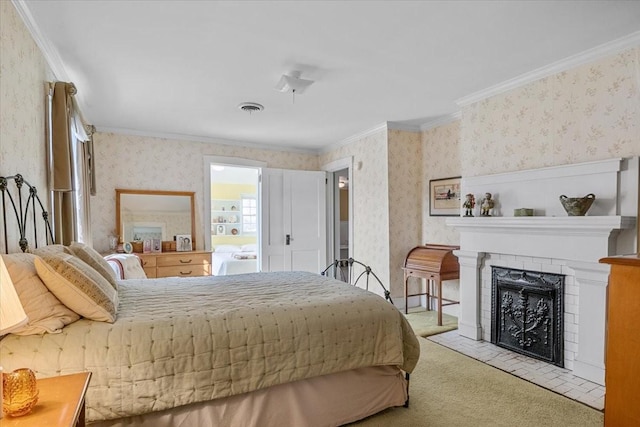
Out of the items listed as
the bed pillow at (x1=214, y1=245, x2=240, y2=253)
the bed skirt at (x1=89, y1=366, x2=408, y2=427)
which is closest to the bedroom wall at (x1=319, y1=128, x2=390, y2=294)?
the bed skirt at (x1=89, y1=366, x2=408, y2=427)

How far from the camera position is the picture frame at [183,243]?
4.96 m

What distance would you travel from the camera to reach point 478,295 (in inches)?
138

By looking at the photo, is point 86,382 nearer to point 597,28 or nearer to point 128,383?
point 128,383

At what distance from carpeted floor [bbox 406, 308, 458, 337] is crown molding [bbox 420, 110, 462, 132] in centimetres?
240

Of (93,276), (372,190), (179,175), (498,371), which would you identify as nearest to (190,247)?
(179,175)

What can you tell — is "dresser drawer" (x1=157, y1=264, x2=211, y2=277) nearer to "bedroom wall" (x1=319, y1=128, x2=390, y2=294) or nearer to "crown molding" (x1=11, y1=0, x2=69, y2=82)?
"bedroom wall" (x1=319, y1=128, x2=390, y2=294)

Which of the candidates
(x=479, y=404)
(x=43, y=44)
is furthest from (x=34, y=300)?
(x=479, y=404)

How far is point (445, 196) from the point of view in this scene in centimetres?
439

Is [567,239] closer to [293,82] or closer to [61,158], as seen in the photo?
[293,82]

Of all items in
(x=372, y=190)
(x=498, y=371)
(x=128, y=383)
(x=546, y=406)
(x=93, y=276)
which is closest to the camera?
(x=128, y=383)

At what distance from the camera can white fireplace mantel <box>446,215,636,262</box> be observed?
8.27ft

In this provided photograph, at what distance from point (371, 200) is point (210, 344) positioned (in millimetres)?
3528

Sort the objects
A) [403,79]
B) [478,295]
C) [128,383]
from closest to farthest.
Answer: [128,383], [403,79], [478,295]

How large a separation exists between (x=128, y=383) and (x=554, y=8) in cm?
307
